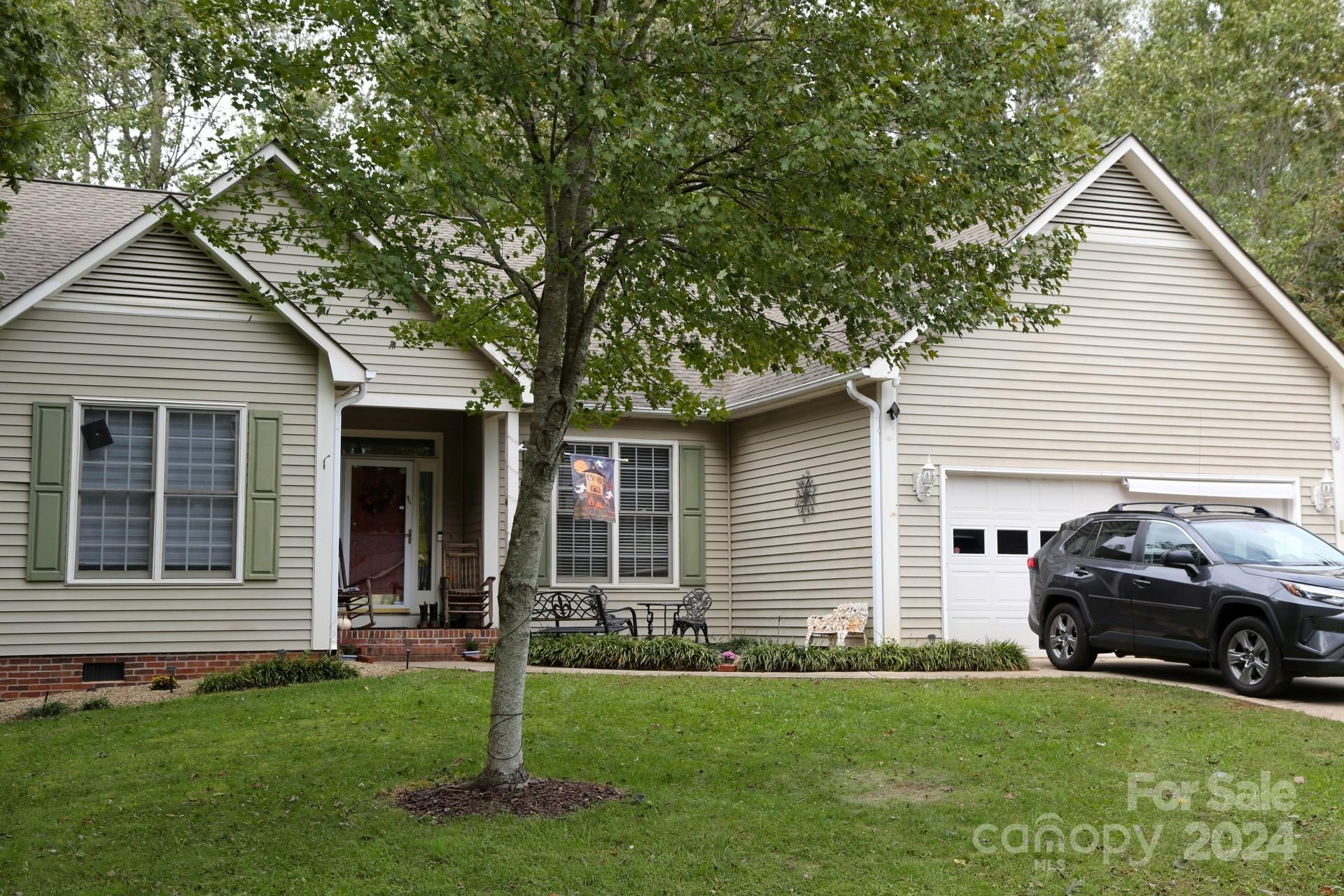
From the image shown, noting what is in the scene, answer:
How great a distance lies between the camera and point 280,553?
13.9 meters

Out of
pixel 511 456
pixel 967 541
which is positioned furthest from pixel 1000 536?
pixel 511 456

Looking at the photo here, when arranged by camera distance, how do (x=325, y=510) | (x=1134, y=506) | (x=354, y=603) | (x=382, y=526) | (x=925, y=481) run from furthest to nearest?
(x=382, y=526), (x=354, y=603), (x=925, y=481), (x=325, y=510), (x=1134, y=506)

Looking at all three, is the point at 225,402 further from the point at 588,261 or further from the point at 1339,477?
the point at 1339,477

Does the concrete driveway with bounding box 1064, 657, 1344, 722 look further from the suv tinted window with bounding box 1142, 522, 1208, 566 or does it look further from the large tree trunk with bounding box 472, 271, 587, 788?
the large tree trunk with bounding box 472, 271, 587, 788

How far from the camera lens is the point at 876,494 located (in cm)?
1501

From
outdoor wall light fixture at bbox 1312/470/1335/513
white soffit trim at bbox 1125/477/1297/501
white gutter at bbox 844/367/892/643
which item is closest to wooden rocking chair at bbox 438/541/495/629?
white gutter at bbox 844/367/892/643

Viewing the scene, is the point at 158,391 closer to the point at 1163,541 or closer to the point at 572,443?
the point at 572,443

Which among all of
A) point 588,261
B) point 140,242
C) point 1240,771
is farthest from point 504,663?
point 140,242

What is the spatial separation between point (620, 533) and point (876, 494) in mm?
3911

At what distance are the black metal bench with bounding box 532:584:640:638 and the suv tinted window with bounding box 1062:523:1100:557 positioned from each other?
16.8 feet

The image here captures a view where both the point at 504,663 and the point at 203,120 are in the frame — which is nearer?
the point at 504,663

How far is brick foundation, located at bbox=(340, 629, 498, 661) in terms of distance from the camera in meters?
14.9

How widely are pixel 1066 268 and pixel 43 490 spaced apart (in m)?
9.97

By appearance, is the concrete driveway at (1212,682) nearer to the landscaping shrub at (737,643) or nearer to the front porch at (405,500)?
the landscaping shrub at (737,643)
